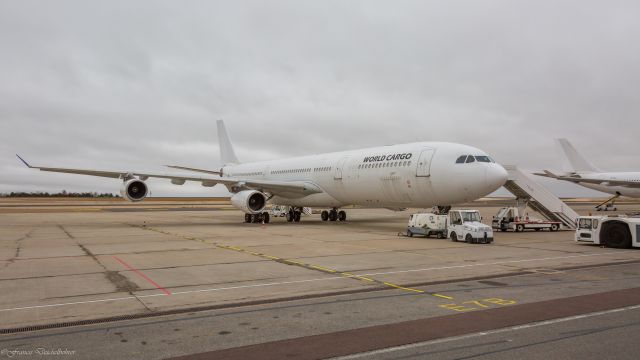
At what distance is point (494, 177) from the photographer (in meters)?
20.1

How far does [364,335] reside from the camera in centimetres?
615

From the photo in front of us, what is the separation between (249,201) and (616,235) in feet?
60.8

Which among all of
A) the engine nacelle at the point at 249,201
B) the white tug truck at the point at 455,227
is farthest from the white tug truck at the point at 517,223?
the engine nacelle at the point at 249,201

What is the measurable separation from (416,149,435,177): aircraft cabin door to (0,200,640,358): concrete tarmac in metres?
4.71

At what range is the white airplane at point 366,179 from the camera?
67.2 feet

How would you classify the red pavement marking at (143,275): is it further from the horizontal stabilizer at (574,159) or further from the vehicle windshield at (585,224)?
the horizontal stabilizer at (574,159)

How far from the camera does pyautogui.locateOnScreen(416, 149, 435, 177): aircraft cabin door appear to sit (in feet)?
70.3

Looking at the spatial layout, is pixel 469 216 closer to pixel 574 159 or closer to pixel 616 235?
pixel 616 235

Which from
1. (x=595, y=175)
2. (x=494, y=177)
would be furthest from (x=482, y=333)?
(x=595, y=175)

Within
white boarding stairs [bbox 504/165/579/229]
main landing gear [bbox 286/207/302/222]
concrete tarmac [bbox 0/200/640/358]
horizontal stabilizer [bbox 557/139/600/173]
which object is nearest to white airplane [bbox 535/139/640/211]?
horizontal stabilizer [bbox 557/139/600/173]

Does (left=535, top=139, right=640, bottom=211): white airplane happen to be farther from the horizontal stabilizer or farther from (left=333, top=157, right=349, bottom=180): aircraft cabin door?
(left=333, top=157, right=349, bottom=180): aircraft cabin door

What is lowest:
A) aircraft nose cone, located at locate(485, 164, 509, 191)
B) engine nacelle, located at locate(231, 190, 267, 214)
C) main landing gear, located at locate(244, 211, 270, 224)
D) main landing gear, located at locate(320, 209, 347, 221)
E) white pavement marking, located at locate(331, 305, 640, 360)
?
white pavement marking, located at locate(331, 305, 640, 360)

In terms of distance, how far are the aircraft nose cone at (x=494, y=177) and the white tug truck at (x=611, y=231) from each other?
3.36m

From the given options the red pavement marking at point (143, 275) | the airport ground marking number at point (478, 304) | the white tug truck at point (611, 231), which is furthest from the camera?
the white tug truck at point (611, 231)
